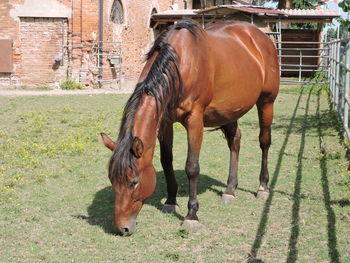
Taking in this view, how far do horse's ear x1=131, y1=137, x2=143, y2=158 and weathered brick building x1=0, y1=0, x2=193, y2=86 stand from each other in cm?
1558

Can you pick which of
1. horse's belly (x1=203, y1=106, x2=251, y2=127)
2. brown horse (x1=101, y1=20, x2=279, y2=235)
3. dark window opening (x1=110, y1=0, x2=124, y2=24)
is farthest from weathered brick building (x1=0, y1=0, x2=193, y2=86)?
horse's belly (x1=203, y1=106, x2=251, y2=127)

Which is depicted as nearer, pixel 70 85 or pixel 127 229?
pixel 127 229

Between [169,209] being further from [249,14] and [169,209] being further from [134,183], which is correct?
[249,14]

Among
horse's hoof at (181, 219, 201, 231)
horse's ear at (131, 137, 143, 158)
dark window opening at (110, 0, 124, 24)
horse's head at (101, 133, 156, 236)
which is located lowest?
horse's hoof at (181, 219, 201, 231)

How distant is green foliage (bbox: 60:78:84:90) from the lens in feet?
61.5

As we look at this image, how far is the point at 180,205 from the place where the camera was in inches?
216

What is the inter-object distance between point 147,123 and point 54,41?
15.7 m

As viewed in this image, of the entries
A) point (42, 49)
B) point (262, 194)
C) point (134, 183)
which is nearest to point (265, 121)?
point (262, 194)

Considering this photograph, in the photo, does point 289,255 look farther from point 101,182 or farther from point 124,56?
point 124,56

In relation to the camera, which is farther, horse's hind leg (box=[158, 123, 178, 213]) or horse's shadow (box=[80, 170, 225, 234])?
horse's hind leg (box=[158, 123, 178, 213])

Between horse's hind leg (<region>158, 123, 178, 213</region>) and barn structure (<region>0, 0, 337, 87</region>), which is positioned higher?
barn structure (<region>0, 0, 337, 87</region>)

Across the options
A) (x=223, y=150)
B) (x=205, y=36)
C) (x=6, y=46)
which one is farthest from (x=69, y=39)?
(x=205, y=36)

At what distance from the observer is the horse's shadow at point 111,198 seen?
4.91 meters

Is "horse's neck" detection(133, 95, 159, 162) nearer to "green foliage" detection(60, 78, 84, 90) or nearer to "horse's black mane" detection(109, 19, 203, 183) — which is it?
"horse's black mane" detection(109, 19, 203, 183)
